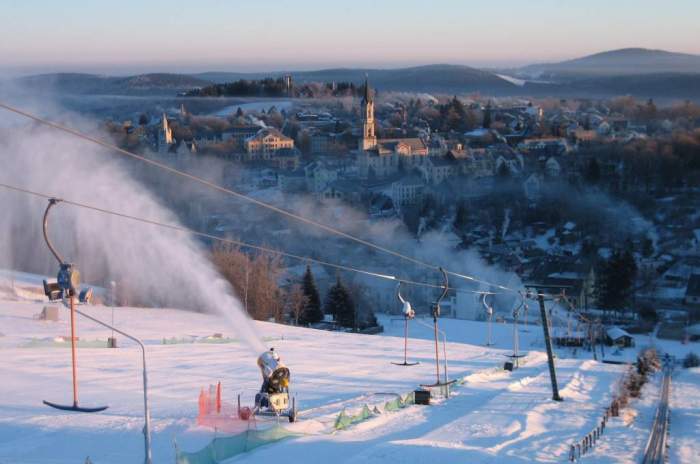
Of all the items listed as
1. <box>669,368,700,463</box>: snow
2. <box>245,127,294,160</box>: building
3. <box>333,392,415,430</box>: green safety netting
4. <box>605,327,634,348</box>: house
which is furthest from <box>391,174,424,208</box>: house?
<box>333,392,415,430</box>: green safety netting

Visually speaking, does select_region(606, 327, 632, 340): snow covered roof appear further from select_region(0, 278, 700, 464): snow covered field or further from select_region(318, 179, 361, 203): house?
select_region(318, 179, 361, 203): house

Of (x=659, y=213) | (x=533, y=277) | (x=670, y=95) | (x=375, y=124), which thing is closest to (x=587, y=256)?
(x=533, y=277)

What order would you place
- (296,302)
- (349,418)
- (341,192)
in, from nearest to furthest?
(349,418) < (296,302) < (341,192)

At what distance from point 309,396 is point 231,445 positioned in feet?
9.69

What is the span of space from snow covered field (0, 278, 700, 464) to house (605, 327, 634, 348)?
3599 millimetres

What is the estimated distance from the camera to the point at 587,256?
2955 cm

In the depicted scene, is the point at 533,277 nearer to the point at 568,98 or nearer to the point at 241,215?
the point at 241,215

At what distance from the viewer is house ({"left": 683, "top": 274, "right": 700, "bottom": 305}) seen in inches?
950

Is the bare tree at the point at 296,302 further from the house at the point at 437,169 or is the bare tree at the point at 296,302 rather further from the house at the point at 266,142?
the house at the point at 266,142

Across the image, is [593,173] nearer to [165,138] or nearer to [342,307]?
[342,307]

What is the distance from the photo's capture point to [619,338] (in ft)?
63.7

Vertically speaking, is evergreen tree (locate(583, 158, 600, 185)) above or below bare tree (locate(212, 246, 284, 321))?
above

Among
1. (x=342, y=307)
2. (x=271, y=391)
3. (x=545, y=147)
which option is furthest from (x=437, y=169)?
(x=271, y=391)

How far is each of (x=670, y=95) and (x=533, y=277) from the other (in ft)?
148
